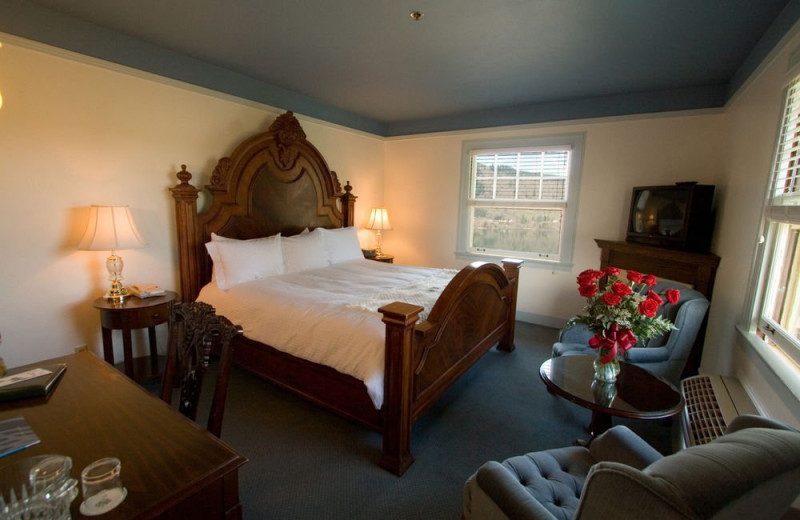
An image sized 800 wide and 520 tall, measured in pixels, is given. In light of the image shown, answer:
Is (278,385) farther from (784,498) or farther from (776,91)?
(776,91)

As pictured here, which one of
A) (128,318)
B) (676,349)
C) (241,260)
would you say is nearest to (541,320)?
(676,349)

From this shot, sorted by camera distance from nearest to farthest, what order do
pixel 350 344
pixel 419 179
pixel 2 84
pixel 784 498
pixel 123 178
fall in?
pixel 784 498, pixel 350 344, pixel 2 84, pixel 123 178, pixel 419 179

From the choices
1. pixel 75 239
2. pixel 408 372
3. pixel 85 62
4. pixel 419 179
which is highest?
pixel 85 62

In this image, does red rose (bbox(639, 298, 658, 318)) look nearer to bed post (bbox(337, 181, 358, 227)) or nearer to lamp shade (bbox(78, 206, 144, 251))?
lamp shade (bbox(78, 206, 144, 251))

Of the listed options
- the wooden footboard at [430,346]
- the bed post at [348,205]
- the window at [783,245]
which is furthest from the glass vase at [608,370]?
the bed post at [348,205]

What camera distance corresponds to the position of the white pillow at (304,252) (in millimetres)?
3500

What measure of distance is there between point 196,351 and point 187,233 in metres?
2.10

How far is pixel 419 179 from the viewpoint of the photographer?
5.12 metres

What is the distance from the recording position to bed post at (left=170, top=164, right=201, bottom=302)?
9.99 ft

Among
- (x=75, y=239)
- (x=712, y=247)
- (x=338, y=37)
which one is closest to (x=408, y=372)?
(x=338, y=37)

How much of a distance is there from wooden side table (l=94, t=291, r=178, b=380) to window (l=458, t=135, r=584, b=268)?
11.6 ft

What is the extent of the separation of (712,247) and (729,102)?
4.25ft

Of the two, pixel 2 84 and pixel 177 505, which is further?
pixel 2 84

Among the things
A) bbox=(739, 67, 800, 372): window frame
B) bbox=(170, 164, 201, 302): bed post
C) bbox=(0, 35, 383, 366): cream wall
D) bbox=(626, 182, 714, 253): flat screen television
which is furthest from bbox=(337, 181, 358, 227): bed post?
bbox=(739, 67, 800, 372): window frame
